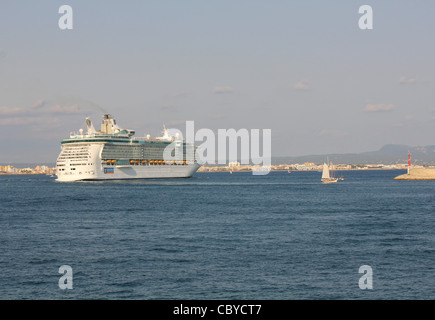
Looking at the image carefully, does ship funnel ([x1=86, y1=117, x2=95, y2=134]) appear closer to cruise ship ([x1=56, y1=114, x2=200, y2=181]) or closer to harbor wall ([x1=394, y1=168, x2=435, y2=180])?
cruise ship ([x1=56, y1=114, x2=200, y2=181])

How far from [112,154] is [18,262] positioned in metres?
104

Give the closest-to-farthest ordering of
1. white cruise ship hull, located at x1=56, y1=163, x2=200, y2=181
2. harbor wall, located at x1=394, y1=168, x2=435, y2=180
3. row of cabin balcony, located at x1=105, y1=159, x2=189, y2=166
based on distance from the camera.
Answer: white cruise ship hull, located at x1=56, y1=163, x2=200, y2=181 < row of cabin balcony, located at x1=105, y1=159, x2=189, y2=166 < harbor wall, located at x1=394, y1=168, x2=435, y2=180

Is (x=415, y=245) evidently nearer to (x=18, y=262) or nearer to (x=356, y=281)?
(x=356, y=281)

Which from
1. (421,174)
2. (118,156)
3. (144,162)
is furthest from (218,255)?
(421,174)

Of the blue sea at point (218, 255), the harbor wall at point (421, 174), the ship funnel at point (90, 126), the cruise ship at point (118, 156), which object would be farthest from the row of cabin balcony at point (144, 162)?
the blue sea at point (218, 255)

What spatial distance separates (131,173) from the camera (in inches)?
5133

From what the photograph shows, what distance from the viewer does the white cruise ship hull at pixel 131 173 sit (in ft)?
397

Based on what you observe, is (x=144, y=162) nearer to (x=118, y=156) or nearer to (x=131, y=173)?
(x=131, y=173)

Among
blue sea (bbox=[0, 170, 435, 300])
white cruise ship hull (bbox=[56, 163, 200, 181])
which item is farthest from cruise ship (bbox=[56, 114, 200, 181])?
blue sea (bbox=[0, 170, 435, 300])

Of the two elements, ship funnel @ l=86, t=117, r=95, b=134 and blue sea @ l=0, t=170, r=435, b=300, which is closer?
blue sea @ l=0, t=170, r=435, b=300

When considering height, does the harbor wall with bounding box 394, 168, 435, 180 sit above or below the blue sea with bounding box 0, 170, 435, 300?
below

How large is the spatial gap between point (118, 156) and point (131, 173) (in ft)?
18.8

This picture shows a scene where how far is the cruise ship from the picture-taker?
122m

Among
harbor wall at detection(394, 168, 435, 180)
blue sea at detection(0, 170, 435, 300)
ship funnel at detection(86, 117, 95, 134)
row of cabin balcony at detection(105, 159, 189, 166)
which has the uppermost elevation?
ship funnel at detection(86, 117, 95, 134)
